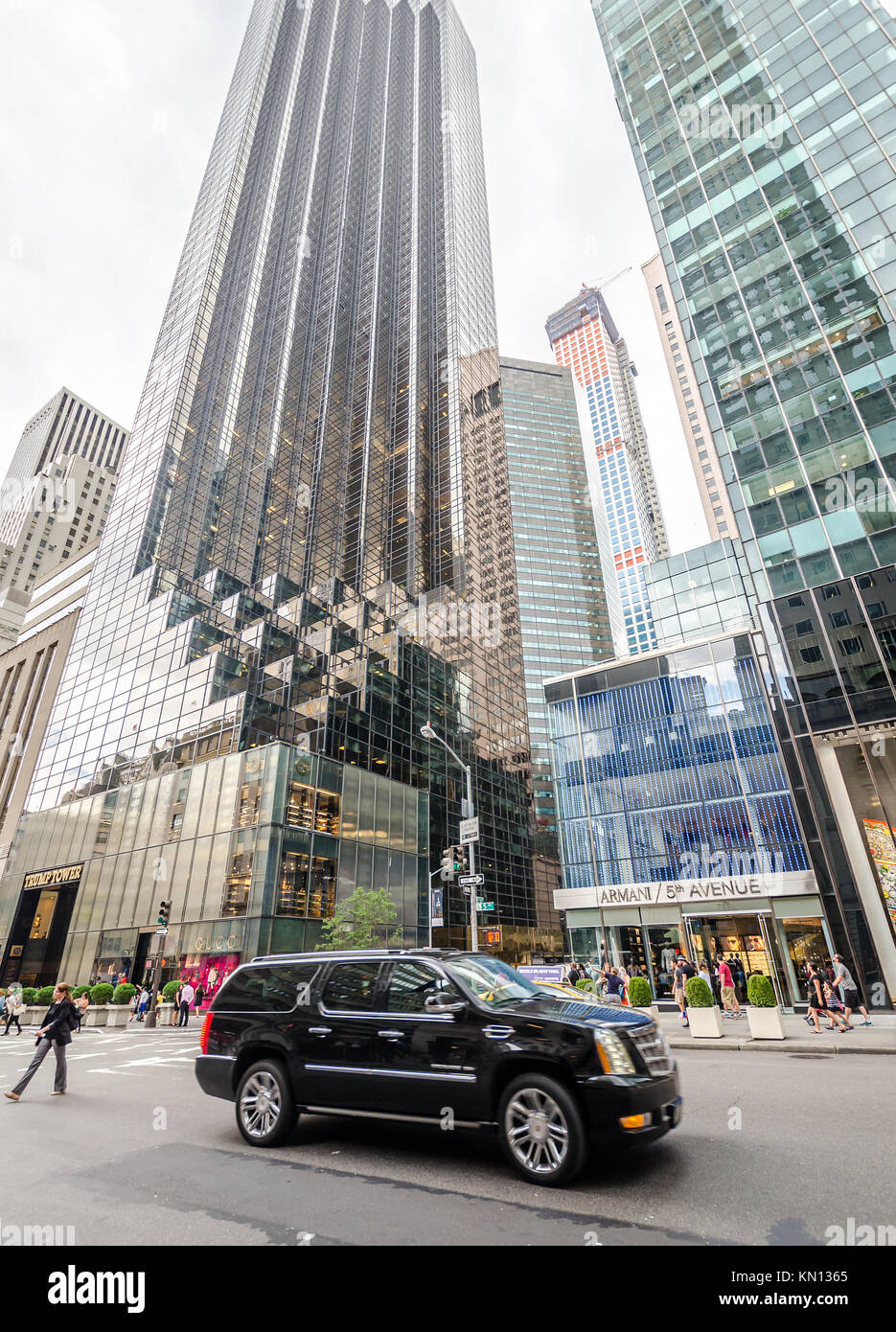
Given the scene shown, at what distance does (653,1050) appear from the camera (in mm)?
5309

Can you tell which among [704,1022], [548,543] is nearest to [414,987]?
[704,1022]

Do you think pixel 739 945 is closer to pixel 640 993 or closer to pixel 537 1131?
pixel 640 993

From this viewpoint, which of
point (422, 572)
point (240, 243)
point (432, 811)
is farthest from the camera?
point (240, 243)

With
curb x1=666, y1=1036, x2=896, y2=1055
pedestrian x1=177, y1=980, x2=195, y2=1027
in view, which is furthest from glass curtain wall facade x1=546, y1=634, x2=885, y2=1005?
pedestrian x1=177, y1=980, x2=195, y2=1027

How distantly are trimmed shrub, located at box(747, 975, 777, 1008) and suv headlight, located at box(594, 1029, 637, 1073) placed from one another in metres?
12.3

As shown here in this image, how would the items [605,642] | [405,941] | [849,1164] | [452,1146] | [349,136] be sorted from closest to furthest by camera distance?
[849,1164]
[452,1146]
[405,941]
[349,136]
[605,642]

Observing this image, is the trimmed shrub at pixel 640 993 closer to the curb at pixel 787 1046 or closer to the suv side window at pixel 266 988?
the curb at pixel 787 1046

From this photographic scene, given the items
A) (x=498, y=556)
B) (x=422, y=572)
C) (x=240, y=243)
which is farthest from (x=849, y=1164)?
(x=240, y=243)

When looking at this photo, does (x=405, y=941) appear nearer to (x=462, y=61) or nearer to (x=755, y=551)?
(x=755, y=551)

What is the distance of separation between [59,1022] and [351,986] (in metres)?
7.44

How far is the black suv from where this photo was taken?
4.86 meters

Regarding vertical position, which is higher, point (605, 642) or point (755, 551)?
point (605, 642)

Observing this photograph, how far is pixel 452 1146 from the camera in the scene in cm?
610

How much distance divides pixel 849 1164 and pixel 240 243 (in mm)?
89502
